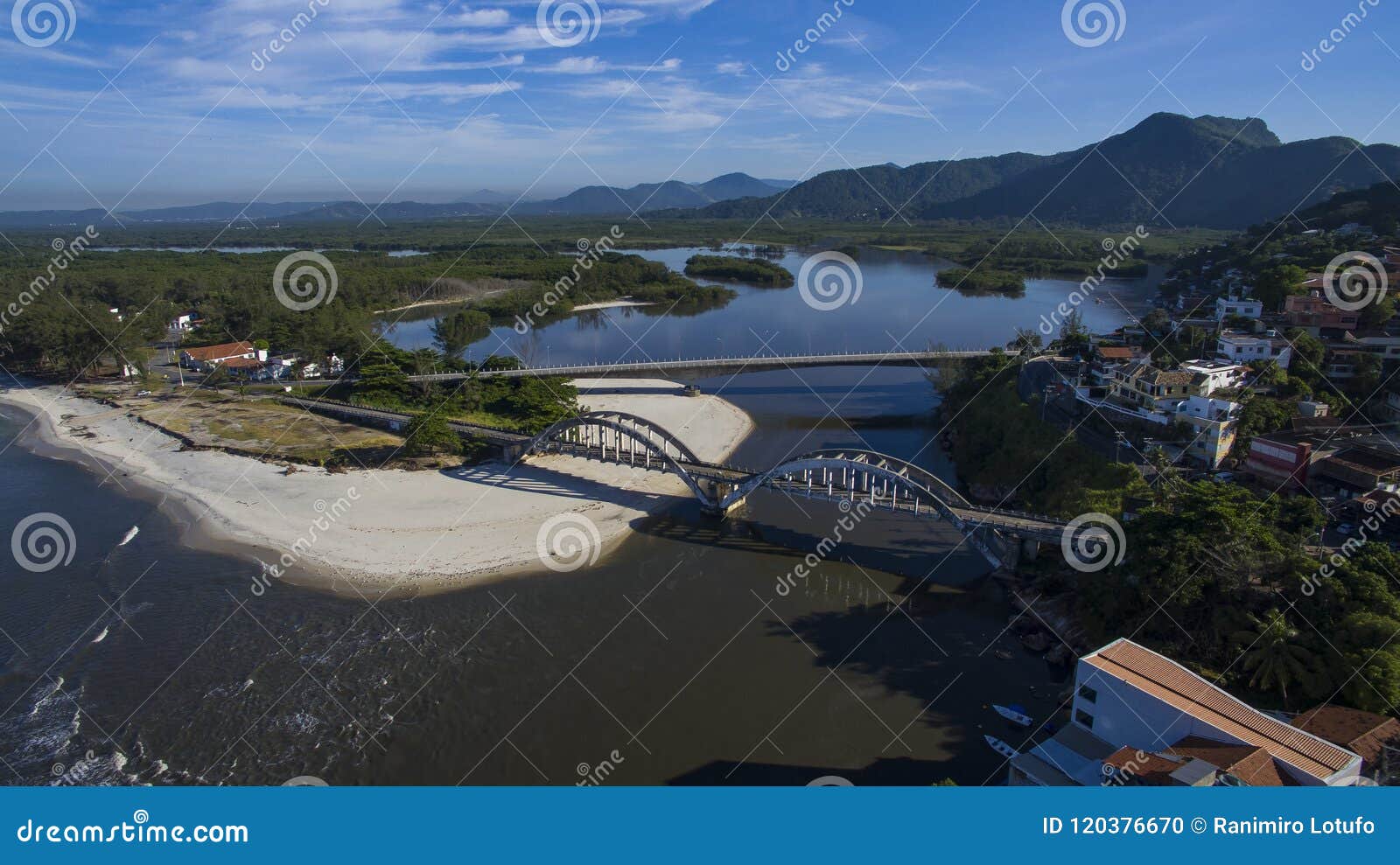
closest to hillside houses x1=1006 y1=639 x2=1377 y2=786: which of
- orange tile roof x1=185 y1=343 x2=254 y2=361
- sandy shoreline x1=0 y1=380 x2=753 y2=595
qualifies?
sandy shoreline x1=0 y1=380 x2=753 y2=595

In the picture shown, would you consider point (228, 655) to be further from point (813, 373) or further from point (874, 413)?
point (813, 373)

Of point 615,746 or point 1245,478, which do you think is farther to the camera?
point 1245,478

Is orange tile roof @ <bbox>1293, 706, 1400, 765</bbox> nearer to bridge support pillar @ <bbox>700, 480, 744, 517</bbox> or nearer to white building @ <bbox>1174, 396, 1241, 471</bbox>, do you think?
white building @ <bbox>1174, 396, 1241, 471</bbox>

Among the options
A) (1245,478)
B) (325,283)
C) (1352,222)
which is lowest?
(1245,478)

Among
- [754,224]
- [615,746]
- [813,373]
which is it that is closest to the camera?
[615,746]

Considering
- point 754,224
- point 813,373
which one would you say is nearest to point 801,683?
point 813,373

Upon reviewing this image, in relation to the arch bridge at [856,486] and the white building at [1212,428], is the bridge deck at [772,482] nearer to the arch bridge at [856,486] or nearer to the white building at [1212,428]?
the arch bridge at [856,486]

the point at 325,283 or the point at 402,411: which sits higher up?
the point at 325,283
